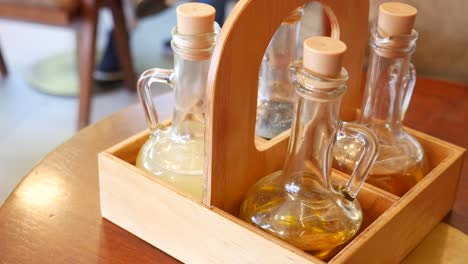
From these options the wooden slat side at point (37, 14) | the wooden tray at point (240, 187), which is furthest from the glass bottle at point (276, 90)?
the wooden slat side at point (37, 14)

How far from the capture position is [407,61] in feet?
2.20

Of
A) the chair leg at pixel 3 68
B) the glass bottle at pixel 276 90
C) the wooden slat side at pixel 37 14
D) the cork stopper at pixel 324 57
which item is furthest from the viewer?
the chair leg at pixel 3 68

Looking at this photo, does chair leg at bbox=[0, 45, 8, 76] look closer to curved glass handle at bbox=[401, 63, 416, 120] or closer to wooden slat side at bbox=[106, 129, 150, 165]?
wooden slat side at bbox=[106, 129, 150, 165]

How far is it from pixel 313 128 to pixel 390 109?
0.16m

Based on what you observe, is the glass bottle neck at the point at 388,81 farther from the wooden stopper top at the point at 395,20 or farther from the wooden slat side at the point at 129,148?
the wooden slat side at the point at 129,148

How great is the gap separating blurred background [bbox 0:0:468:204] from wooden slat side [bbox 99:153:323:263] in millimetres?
737

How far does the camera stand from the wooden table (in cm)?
64

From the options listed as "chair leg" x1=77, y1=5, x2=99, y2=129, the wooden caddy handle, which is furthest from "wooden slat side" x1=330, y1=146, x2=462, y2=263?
"chair leg" x1=77, y1=5, x2=99, y2=129

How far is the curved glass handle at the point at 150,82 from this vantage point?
65cm

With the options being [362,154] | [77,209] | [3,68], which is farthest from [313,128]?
[3,68]

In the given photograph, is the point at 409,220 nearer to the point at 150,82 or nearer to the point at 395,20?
the point at 395,20

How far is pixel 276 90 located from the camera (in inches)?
30.5

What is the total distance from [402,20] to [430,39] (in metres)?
0.76

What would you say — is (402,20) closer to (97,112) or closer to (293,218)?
(293,218)
